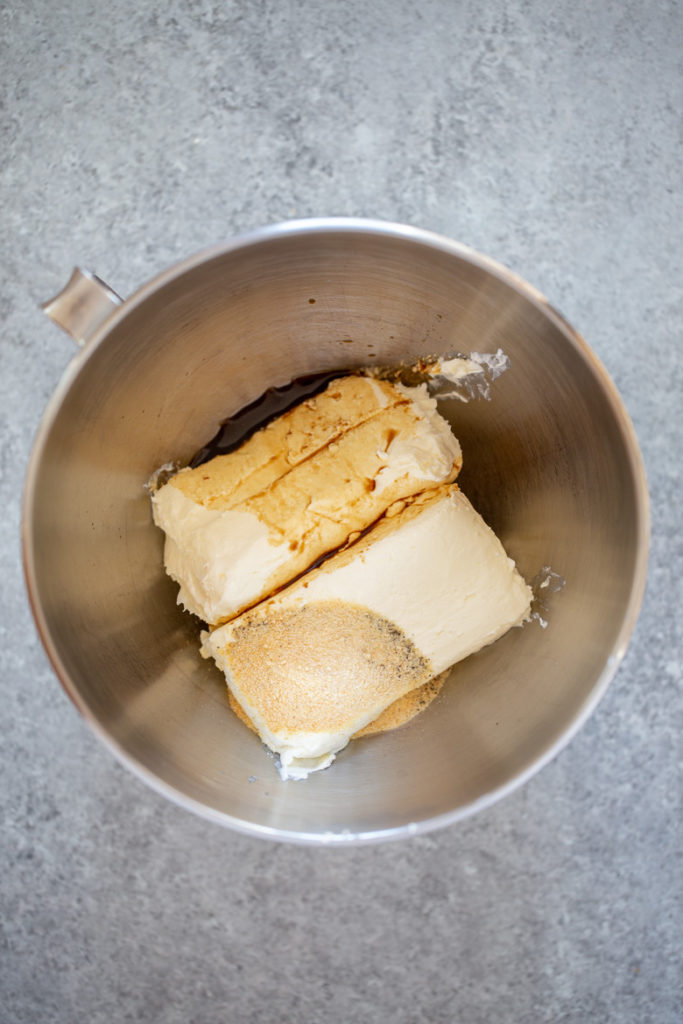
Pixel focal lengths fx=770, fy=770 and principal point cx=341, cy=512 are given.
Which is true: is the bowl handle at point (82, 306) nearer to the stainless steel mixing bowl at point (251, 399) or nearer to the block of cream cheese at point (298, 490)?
the stainless steel mixing bowl at point (251, 399)

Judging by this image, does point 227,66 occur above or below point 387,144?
above

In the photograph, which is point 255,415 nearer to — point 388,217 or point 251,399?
point 251,399

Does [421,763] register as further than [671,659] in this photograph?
No

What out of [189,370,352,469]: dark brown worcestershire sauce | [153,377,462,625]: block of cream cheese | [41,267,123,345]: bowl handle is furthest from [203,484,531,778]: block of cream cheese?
[41,267,123,345]: bowl handle

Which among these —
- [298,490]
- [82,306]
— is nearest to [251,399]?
[298,490]

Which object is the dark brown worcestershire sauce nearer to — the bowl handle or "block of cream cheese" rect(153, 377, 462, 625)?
"block of cream cheese" rect(153, 377, 462, 625)

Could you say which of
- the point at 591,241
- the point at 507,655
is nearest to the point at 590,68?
the point at 591,241

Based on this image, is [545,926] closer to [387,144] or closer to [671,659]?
[671,659]
